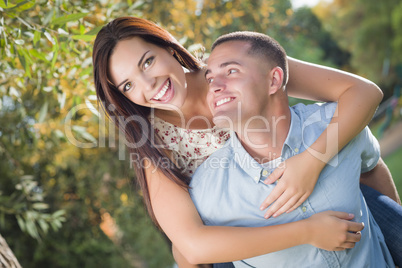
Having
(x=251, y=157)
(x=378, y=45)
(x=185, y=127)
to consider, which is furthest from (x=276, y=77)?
(x=378, y=45)

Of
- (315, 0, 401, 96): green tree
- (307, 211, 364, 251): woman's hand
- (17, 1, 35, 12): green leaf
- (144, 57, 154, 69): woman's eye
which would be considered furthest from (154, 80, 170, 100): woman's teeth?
(315, 0, 401, 96): green tree

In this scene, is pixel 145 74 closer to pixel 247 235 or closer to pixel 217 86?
pixel 217 86

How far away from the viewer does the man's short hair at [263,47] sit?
187 cm

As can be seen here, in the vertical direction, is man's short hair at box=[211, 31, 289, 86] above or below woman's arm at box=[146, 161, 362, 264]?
above

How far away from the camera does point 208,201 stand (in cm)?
183

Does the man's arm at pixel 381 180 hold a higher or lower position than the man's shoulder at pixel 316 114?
lower

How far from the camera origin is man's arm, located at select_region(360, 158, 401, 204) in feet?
7.25

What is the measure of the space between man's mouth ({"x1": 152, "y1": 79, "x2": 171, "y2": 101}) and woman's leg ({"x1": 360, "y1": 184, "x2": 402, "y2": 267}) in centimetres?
113

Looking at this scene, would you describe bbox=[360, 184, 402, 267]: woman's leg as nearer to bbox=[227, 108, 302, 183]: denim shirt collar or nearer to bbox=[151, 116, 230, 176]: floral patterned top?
bbox=[227, 108, 302, 183]: denim shirt collar

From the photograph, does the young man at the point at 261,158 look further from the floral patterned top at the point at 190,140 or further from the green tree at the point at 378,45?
the green tree at the point at 378,45

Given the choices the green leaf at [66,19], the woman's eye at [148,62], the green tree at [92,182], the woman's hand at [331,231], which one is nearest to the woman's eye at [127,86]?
the woman's eye at [148,62]

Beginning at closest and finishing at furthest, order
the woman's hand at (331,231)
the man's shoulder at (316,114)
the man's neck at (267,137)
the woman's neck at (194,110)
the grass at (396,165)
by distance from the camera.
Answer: the woman's hand at (331,231), the man's neck at (267,137), the man's shoulder at (316,114), the woman's neck at (194,110), the grass at (396,165)

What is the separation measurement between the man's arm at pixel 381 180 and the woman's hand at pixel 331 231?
61 centimetres

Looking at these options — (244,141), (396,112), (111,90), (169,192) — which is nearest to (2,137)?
(111,90)
